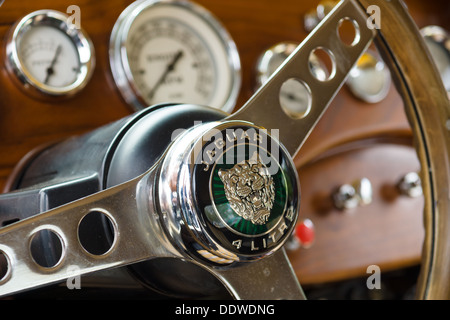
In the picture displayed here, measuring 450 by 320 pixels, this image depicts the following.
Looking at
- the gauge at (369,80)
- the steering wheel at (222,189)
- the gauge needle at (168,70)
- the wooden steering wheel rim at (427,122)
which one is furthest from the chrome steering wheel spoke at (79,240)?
the gauge at (369,80)

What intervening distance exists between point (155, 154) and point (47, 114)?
323mm

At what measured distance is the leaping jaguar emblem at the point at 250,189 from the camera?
0.58 metres

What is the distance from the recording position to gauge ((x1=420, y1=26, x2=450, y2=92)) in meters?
1.59

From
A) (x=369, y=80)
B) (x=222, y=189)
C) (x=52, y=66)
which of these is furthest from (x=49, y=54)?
(x=369, y=80)

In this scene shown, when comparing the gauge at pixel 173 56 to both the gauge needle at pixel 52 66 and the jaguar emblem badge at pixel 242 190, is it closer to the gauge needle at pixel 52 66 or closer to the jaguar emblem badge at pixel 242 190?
the gauge needle at pixel 52 66

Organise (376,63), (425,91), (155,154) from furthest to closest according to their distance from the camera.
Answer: (376,63), (425,91), (155,154)

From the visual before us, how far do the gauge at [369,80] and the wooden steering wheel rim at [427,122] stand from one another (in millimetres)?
512

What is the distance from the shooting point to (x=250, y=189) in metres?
0.59

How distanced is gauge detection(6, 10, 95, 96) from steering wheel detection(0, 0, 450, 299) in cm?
15

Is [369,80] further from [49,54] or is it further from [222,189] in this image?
[222,189]

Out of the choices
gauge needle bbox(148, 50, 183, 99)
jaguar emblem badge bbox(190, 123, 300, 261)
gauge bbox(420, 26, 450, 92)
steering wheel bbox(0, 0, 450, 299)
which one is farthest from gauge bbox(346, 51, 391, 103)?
jaguar emblem badge bbox(190, 123, 300, 261)

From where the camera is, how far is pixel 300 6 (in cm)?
131
